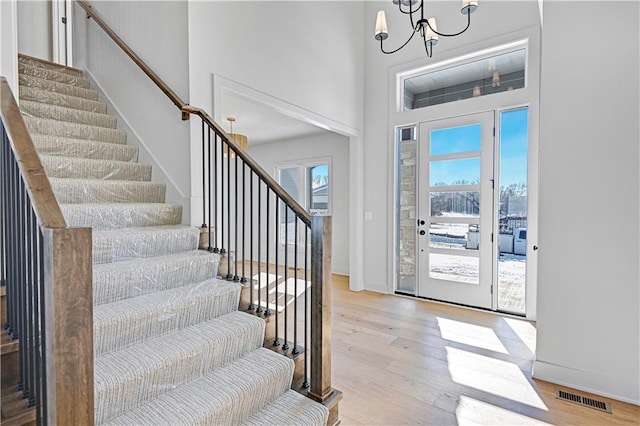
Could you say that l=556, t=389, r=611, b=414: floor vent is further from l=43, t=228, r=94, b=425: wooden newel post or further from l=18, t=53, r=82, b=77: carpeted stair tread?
l=18, t=53, r=82, b=77: carpeted stair tread

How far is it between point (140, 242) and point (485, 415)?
2359 mm

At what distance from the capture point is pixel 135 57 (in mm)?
2854

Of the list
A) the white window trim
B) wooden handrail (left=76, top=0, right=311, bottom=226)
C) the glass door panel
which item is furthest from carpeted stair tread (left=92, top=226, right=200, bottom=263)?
the white window trim

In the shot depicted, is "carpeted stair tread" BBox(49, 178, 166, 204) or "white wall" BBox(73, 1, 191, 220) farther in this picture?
"white wall" BBox(73, 1, 191, 220)

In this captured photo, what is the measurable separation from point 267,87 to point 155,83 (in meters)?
0.99

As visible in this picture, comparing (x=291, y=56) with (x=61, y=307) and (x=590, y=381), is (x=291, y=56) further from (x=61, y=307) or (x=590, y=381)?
(x=590, y=381)

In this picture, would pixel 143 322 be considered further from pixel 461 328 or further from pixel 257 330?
pixel 461 328

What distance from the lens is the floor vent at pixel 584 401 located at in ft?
6.66

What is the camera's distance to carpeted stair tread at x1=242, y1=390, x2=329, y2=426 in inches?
60.4

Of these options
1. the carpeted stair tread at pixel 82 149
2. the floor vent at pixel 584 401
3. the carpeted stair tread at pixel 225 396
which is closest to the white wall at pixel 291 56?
the carpeted stair tread at pixel 82 149

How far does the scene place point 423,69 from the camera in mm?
4309

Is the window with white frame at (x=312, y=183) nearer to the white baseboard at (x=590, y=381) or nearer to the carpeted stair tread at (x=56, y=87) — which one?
the carpeted stair tread at (x=56, y=87)

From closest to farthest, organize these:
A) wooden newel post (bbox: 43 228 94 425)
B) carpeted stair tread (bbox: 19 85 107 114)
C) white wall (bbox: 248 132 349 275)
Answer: wooden newel post (bbox: 43 228 94 425) < carpeted stair tread (bbox: 19 85 107 114) < white wall (bbox: 248 132 349 275)

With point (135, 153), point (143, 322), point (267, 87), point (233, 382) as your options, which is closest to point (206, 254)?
point (143, 322)
